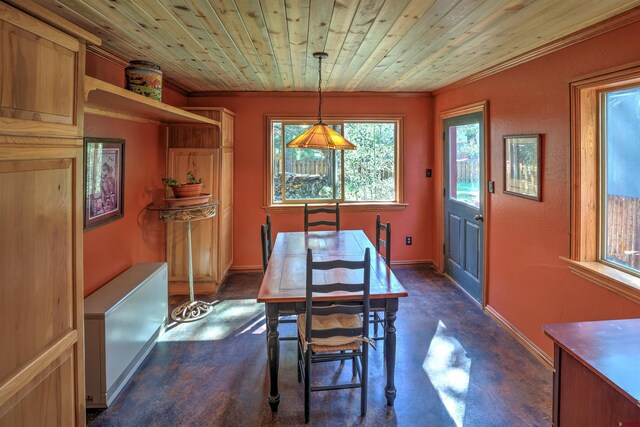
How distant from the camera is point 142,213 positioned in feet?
11.5

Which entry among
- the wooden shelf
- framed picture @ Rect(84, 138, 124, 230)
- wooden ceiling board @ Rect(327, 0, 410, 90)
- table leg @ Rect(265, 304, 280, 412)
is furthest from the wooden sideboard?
framed picture @ Rect(84, 138, 124, 230)

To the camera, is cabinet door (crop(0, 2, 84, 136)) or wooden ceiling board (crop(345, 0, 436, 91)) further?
wooden ceiling board (crop(345, 0, 436, 91))

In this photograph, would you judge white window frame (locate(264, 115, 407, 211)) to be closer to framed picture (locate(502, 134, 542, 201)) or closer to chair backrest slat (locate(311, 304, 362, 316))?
framed picture (locate(502, 134, 542, 201))

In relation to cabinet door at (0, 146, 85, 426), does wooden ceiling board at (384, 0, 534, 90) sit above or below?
above

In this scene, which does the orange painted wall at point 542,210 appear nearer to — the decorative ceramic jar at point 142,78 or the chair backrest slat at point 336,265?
the chair backrest slat at point 336,265

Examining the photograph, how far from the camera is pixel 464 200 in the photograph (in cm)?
418

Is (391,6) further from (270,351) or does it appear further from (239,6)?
(270,351)

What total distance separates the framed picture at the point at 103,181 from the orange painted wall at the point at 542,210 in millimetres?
3287

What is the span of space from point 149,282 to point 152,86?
1.50 meters

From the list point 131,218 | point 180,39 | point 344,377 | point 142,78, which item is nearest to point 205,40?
point 180,39

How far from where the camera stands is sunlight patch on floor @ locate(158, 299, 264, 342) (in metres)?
3.14

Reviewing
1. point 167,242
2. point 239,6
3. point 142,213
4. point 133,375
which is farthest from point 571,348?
point 167,242

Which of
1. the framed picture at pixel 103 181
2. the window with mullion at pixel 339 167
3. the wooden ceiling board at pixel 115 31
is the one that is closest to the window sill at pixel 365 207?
the window with mullion at pixel 339 167

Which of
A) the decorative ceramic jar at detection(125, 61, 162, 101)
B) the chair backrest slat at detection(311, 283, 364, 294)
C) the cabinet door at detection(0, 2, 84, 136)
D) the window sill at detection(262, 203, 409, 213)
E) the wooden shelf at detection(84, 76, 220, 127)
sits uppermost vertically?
the decorative ceramic jar at detection(125, 61, 162, 101)
